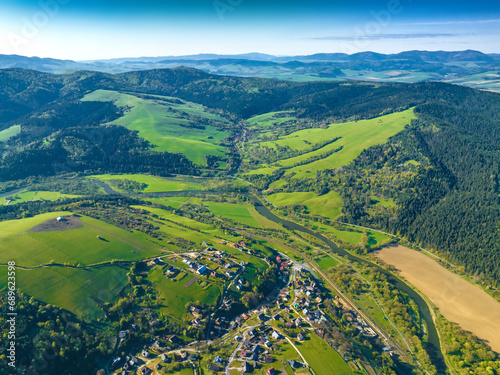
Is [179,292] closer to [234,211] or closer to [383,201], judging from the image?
[234,211]

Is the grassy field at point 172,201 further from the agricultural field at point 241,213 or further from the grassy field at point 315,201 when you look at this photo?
the grassy field at point 315,201

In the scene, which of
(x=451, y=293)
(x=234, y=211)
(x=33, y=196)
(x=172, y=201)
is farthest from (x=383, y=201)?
(x=33, y=196)

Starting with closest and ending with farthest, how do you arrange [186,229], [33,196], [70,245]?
[70,245], [186,229], [33,196]

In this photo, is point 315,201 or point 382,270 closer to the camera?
point 382,270

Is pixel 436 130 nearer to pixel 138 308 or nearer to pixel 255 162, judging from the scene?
pixel 255 162

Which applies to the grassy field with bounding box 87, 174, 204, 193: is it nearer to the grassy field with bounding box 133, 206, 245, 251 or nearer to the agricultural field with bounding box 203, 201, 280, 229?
the agricultural field with bounding box 203, 201, 280, 229

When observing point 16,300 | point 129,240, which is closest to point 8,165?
point 129,240
